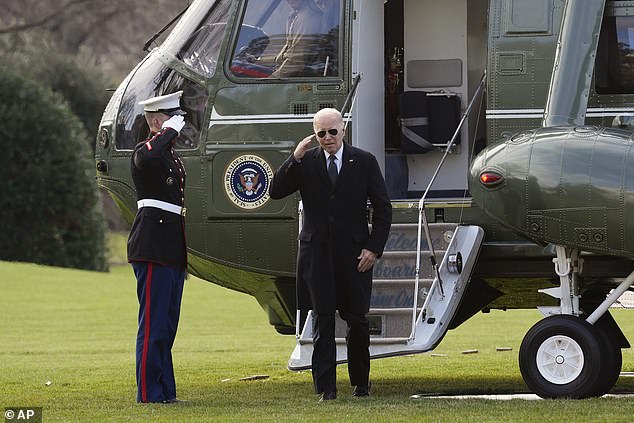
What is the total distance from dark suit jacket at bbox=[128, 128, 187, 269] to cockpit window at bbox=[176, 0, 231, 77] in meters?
1.80

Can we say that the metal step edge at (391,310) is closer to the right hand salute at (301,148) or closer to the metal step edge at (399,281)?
the metal step edge at (399,281)

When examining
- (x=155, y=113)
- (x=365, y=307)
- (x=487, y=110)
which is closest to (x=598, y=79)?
(x=487, y=110)

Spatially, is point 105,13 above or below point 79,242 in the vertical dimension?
above

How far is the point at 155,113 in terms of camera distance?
963cm

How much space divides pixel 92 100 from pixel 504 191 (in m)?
32.9

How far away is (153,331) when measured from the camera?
9.37 m

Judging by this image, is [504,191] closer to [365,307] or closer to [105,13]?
[365,307]

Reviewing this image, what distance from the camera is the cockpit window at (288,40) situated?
10.9 meters

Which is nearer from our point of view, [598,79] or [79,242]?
[598,79]

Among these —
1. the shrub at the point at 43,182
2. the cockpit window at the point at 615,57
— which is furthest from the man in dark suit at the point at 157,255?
the shrub at the point at 43,182

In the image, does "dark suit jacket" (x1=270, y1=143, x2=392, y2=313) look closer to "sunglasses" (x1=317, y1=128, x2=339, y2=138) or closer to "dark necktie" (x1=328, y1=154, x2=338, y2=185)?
"dark necktie" (x1=328, y1=154, x2=338, y2=185)

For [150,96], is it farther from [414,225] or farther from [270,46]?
[414,225]

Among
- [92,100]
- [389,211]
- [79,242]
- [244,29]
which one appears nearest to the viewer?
[389,211]

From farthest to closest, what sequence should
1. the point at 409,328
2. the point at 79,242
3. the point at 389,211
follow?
1. the point at 79,242
2. the point at 409,328
3. the point at 389,211
